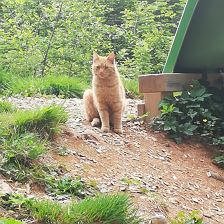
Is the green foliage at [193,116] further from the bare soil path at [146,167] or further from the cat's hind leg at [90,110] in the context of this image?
the cat's hind leg at [90,110]

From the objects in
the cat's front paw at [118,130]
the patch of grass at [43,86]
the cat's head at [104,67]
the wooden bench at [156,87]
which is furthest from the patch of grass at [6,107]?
the patch of grass at [43,86]

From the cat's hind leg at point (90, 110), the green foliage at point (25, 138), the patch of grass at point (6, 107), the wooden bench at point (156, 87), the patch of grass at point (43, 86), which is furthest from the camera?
the patch of grass at point (43, 86)

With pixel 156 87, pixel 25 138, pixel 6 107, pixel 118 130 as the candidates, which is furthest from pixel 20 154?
pixel 156 87

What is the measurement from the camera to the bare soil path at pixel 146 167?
3.73 metres

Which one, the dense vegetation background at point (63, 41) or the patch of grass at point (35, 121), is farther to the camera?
the dense vegetation background at point (63, 41)

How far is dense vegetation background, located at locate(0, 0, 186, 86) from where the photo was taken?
30.4 feet

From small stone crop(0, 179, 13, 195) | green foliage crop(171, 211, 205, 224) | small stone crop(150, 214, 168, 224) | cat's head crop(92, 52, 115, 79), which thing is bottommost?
green foliage crop(171, 211, 205, 224)

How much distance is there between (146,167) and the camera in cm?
439

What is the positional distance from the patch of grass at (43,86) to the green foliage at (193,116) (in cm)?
209

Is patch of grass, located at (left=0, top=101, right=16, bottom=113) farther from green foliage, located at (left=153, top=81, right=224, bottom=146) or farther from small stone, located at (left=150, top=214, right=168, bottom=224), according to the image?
small stone, located at (left=150, top=214, right=168, bottom=224)

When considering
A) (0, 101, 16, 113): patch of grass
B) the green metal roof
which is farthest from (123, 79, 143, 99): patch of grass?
(0, 101, 16, 113): patch of grass

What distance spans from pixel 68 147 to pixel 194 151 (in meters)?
1.57

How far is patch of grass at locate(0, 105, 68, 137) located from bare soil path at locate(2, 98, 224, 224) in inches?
6.0

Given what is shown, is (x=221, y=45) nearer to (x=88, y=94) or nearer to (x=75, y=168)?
(x=88, y=94)
